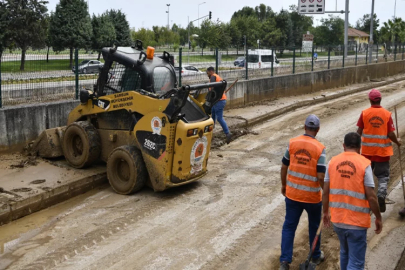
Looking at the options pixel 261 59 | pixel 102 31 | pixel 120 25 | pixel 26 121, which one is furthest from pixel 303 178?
pixel 120 25

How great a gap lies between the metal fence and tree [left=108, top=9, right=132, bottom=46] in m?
24.4

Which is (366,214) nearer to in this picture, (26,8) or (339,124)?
(339,124)

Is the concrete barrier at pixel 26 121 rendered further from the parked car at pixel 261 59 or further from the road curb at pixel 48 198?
the parked car at pixel 261 59

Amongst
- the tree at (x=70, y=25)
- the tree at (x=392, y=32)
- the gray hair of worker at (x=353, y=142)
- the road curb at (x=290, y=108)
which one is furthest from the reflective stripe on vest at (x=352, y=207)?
the tree at (x=392, y=32)

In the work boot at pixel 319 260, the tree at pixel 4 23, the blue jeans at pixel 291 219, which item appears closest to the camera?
the blue jeans at pixel 291 219

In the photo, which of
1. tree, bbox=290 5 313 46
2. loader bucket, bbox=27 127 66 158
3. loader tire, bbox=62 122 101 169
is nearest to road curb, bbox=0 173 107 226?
loader tire, bbox=62 122 101 169

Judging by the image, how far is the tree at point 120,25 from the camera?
47312mm

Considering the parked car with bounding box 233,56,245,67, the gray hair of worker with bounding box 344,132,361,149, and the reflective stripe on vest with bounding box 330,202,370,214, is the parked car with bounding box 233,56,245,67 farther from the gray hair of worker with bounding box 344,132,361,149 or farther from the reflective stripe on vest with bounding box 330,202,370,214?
the reflective stripe on vest with bounding box 330,202,370,214

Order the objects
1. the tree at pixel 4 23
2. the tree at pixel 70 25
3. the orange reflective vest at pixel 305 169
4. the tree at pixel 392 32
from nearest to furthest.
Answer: the orange reflective vest at pixel 305 169
the tree at pixel 4 23
the tree at pixel 70 25
the tree at pixel 392 32

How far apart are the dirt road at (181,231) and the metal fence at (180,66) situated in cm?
320

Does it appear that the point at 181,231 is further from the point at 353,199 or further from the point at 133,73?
the point at 133,73

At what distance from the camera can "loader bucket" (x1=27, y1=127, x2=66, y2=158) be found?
10141 mm

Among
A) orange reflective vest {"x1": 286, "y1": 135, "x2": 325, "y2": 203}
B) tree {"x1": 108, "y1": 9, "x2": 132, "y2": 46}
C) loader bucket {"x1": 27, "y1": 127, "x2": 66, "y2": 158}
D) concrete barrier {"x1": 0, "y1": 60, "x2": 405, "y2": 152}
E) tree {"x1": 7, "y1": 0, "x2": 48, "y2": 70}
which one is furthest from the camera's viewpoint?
tree {"x1": 108, "y1": 9, "x2": 132, "y2": 46}

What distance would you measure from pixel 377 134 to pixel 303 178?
2643mm
